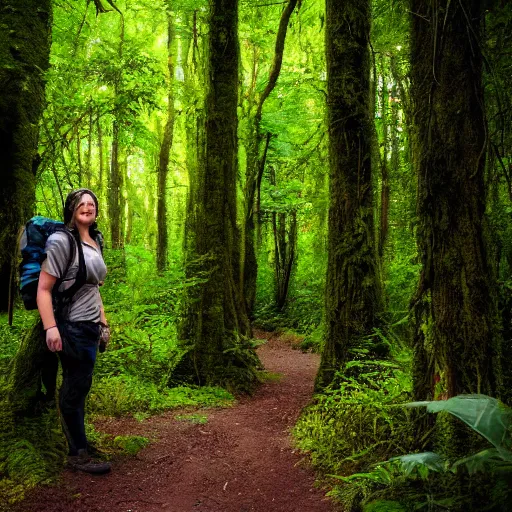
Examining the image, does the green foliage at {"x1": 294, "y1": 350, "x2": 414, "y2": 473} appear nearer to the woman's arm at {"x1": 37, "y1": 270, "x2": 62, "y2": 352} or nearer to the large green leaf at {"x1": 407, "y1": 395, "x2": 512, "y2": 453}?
the large green leaf at {"x1": 407, "y1": 395, "x2": 512, "y2": 453}

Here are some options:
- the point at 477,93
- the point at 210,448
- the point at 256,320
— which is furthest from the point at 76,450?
the point at 256,320

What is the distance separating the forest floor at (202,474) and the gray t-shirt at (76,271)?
137 cm

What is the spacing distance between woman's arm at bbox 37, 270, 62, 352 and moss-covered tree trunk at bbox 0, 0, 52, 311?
1.45 meters

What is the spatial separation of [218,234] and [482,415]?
627 cm

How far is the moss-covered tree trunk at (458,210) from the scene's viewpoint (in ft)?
10.4

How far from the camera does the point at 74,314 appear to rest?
12.9ft

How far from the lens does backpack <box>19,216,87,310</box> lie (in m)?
3.80

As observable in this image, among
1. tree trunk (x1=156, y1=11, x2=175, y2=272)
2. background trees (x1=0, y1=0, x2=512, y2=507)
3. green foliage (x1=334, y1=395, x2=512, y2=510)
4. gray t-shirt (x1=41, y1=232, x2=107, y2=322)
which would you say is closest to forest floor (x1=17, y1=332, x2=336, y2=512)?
background trees (x1=0, y1=0, x2=512, y2=507)

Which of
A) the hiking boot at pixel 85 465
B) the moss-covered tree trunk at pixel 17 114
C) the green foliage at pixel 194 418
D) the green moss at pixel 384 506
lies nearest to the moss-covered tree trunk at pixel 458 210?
the green moss at pixel 384 506

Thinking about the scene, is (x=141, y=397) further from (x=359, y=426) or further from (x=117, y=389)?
(x=359, y=426)

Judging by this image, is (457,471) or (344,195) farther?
(344,195)

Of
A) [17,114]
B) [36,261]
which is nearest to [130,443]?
[36,261]

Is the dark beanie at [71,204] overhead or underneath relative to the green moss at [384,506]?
overhead

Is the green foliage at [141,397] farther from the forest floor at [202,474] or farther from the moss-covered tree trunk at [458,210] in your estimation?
the moss-covered tree trunk at [458,210]
